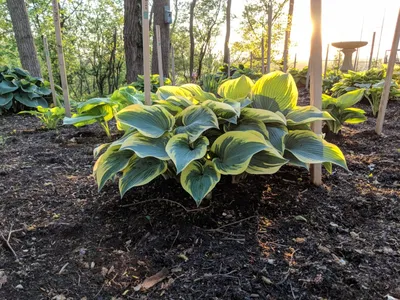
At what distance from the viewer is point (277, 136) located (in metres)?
1.19

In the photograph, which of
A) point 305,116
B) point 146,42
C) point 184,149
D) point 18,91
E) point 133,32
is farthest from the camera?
point 133,32

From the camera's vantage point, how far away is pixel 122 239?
42.8 inches

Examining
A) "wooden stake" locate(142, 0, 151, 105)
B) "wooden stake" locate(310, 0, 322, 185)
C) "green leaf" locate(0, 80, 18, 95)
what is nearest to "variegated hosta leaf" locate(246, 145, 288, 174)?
"wooden stake" locate(310, 0, 322, 185)

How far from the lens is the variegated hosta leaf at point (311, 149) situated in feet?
3.74

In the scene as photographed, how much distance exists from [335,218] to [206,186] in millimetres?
569

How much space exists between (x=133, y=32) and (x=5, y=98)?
220 centimetres

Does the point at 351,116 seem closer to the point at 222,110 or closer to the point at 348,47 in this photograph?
the point at 222,110

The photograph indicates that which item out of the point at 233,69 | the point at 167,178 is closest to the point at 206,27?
the point at 233,69

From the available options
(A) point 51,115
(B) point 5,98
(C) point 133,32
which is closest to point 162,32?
(C) point 133,32

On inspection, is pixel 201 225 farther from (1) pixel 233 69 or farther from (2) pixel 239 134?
(1) pixel 233 69

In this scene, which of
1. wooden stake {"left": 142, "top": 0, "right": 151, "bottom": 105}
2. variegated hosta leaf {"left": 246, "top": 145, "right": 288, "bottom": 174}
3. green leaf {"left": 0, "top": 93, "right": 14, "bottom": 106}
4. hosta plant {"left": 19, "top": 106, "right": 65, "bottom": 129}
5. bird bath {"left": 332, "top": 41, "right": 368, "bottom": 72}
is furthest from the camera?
bird bath {"left": 332, "top": 41, "right": 368, "bottom": 72}

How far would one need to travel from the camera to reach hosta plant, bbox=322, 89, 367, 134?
218 centimetres

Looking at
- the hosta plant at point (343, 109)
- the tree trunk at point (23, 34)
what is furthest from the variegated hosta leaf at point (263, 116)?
the tree trunk at point (23, 34)

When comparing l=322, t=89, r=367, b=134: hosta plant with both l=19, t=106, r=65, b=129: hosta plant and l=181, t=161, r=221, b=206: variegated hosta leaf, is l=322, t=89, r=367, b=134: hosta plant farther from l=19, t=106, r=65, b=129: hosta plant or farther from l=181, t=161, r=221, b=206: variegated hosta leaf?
l=19, t=106, r=65, b=129: hosta plant
